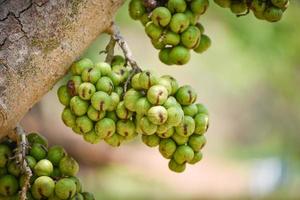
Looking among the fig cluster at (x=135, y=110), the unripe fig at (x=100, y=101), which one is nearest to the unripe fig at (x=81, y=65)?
the fig cluster at (x=135, y=110)

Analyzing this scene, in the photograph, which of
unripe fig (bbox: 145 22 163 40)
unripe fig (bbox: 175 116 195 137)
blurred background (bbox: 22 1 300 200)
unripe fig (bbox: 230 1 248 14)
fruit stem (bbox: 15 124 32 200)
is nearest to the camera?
fruit stem (bbox: 15 124 32 200)

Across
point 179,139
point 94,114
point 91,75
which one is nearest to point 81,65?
point 91,75

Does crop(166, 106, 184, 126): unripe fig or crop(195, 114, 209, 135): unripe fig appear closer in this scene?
crop(166, 106, 184, 126): unripe fig

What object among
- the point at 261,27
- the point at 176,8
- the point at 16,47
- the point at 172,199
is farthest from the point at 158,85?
the point at 172,199

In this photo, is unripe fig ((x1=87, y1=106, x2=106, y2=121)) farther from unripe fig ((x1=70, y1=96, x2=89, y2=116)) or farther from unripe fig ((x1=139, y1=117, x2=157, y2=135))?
unripe fig ((x1=139, y1=117, x2=157, y2=135))

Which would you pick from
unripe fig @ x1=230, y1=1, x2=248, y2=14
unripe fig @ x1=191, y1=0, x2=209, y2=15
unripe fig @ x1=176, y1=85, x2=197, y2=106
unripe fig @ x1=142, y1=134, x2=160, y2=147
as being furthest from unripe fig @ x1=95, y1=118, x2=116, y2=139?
unripe fig @ x1=230, y1=1, x2=248, y2=14

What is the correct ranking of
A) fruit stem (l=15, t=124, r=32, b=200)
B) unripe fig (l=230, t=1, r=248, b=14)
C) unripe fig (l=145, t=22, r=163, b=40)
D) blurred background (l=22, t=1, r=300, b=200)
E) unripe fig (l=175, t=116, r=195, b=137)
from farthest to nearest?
1. blurred background (l=22, t=1, r=300, b=200)
2. unripe fig (l=230, t=1, r=248, b=14)
3. unripe fig (l=145, t=22, r=163, b=40)
4. unripe fig (l=175, t=116, r=195, b=137)
5. fruit stem (l=15, t=124, r=32, b=200)
